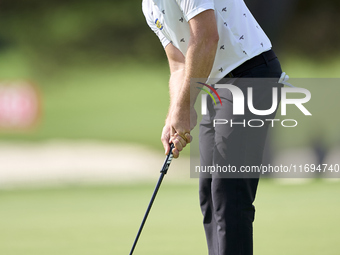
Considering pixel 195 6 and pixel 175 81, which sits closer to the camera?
pixel 195 6

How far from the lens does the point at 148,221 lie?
3.20 metres

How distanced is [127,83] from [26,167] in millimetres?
2312

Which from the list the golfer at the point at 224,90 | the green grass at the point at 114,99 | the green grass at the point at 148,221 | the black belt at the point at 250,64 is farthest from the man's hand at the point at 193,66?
the green grass at the point at 114,99

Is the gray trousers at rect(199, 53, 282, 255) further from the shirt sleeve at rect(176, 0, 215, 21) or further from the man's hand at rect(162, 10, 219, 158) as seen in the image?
the shirt sleeve at rect(176, 0, 215, 21)

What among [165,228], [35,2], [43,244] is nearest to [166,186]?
[165,228]

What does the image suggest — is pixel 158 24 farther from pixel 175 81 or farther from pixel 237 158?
pixel 237 158

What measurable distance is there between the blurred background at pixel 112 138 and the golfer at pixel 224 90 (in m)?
0.90

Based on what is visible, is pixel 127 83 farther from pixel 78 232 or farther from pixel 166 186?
pixel 78 232

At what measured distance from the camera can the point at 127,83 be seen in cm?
819

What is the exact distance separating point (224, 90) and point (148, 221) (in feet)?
5.65

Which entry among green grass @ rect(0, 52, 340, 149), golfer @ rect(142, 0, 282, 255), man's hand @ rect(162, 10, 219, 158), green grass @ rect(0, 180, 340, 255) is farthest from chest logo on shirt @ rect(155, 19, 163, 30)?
green grass @ rect(0, 52, 340, 149)

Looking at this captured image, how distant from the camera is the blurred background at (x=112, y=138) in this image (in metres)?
2.87

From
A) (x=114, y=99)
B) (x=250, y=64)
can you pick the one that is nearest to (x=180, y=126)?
(x=250, y=64)

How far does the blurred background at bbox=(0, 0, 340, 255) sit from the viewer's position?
2.87m
